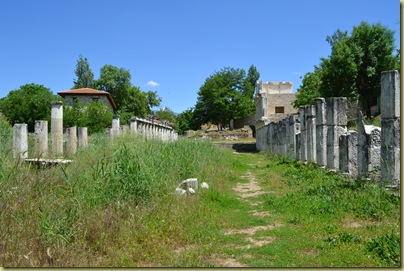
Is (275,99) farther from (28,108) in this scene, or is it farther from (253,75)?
(253,75)

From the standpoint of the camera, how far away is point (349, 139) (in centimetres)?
1148

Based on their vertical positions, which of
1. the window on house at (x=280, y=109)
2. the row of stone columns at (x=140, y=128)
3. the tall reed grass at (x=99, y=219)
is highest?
the window on house at (x=280, y=109)

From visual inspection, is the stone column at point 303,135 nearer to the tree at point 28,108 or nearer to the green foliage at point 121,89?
the tree at point 28,108

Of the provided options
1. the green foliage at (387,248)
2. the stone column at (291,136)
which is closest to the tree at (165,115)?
the stone column at (291,136)

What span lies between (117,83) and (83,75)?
9058 millimetres

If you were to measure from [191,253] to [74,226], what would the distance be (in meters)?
1.53

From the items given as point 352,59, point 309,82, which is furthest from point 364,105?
point 309,82

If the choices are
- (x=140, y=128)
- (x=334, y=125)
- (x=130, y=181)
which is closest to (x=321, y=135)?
(x=334, y=125)

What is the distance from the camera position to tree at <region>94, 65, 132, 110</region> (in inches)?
2724

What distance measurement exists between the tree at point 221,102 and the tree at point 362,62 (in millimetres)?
27676

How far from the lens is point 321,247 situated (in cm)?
527

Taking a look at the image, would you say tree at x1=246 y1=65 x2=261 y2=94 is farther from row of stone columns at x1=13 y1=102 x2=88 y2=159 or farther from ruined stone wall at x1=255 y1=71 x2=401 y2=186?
row of stone columns at x1=13 y1=102 x2=88 y2=159

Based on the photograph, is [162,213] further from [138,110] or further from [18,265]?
[138,110]

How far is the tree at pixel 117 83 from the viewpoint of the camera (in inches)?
2724
